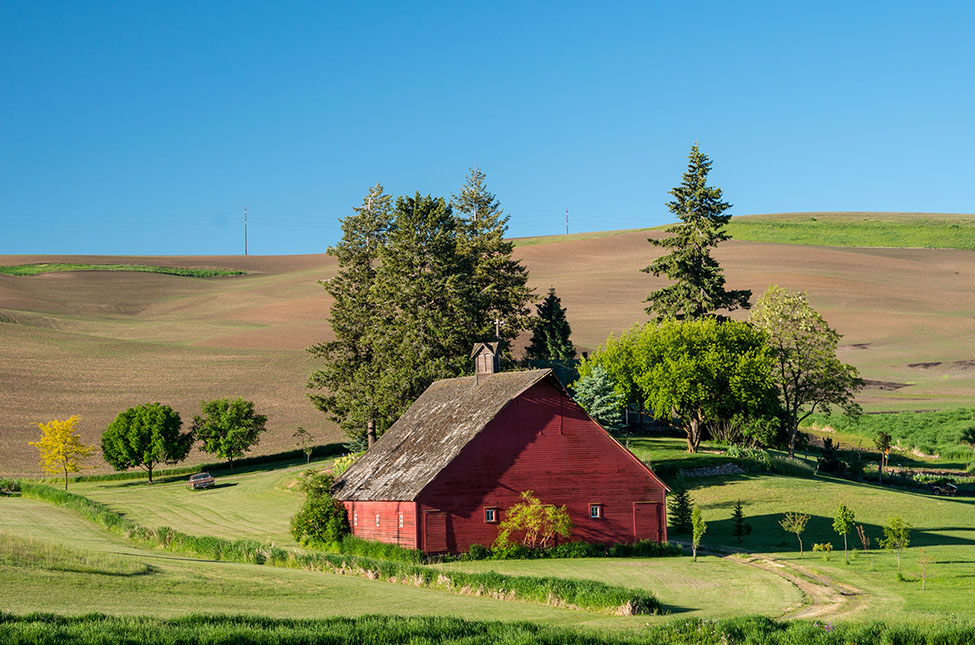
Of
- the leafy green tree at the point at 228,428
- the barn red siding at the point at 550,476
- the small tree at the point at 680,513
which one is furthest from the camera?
the leafy green tree at the point at 228,428

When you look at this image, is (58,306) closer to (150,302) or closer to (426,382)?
(150,302)

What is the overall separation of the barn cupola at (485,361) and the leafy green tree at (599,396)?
64.3 feet

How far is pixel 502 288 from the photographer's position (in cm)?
8644

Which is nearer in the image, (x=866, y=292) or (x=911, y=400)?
(x=911, y=400)

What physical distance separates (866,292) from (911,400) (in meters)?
47.7

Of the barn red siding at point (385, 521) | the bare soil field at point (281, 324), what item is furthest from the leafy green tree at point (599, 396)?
the bare soil field at point (281, 324)

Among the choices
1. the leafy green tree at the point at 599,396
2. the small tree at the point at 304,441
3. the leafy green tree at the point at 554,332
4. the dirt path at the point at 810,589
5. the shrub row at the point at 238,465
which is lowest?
the dirt path at the point at 810,589

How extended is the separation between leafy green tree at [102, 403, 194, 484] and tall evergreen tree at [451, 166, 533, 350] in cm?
2830

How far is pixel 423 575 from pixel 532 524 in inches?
415

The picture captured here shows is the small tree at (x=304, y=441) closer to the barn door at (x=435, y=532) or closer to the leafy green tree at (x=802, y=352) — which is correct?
the leafy green tree at (x=802, y=352)

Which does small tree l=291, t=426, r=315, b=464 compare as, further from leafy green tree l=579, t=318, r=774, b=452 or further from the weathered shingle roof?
the weathered shingle roof

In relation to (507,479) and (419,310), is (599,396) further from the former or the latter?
(507,479)

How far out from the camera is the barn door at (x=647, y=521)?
47.6m

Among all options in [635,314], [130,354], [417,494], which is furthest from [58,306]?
[417,494]
